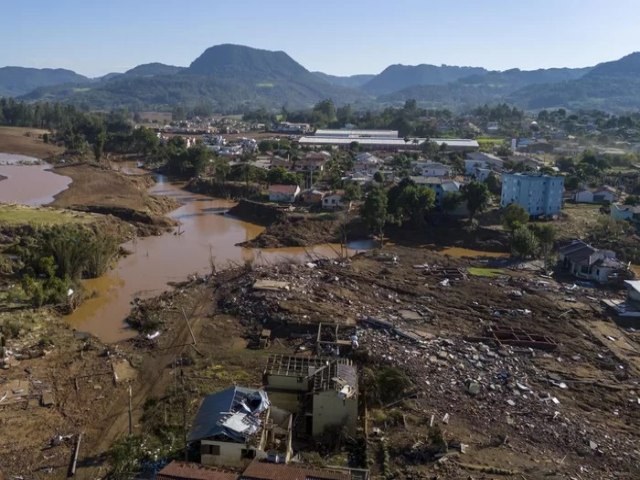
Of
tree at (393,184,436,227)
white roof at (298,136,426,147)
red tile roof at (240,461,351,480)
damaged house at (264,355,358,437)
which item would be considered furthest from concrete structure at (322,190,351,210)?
white roof at (298,136,426,147)

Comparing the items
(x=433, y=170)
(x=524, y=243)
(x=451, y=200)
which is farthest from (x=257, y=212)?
(x=524, y=243)

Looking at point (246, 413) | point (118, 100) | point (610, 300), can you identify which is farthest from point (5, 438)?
point (118, 100)

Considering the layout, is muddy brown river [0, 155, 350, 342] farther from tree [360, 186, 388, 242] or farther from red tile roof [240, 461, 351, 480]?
red tile roof [240, 461, 351, 480]

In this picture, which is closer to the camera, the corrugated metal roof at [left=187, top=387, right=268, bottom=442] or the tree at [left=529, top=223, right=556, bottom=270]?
the corrugated metal roof at [left=187, top=387, right=268, bottom=442]

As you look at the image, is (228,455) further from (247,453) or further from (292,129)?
(292,129)

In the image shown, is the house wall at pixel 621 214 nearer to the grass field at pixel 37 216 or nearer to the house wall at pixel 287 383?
the house wall at pixel 287 383

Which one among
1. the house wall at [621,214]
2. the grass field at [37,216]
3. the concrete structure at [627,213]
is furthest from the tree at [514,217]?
the grass field at [37,216]
